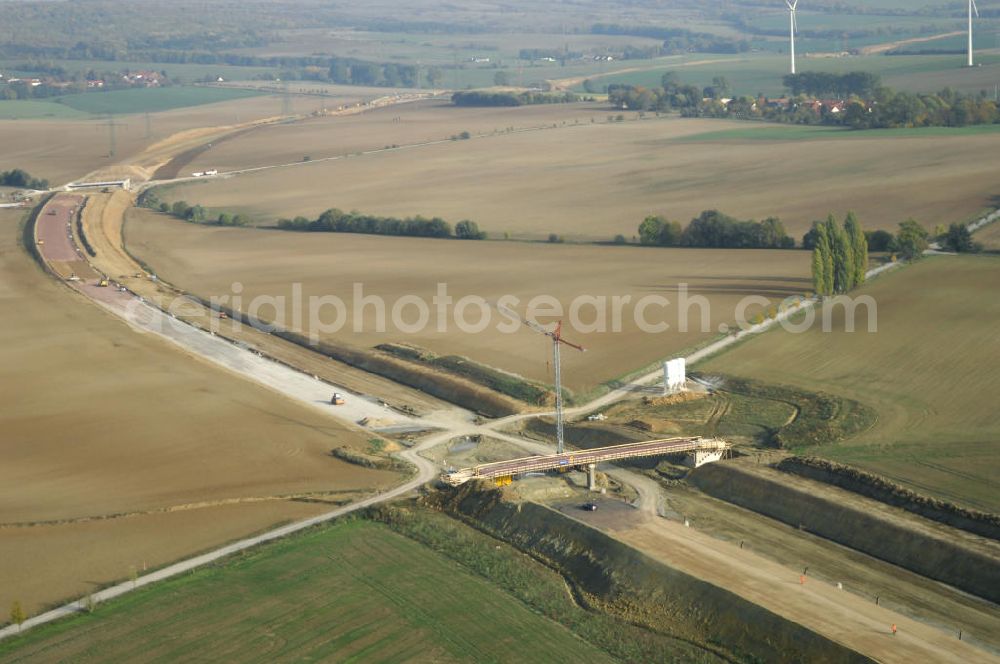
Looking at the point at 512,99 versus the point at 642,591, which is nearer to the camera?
the point at 642,591

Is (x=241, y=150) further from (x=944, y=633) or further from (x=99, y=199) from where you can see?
(x=944, y=633)

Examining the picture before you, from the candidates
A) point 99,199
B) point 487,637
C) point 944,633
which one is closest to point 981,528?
point 944,633

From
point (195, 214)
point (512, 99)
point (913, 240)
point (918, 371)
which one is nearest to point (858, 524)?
point (918, 371)

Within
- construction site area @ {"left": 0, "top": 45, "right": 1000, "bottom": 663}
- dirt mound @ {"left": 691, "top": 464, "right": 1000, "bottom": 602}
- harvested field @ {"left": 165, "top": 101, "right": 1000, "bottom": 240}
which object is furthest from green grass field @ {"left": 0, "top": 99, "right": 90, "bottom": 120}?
dirt mound @ {"left": 691, "top": 464, "right": 1000, "bottom": 602}

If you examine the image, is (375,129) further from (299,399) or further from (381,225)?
(299,399)

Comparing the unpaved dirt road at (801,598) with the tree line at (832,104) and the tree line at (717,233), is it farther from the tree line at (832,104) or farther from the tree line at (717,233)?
the tree line at (832,104)

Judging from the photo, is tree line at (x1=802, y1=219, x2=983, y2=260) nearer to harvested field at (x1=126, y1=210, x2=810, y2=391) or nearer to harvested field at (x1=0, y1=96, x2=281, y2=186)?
harvested field at (x1=126, y1=210, x2=810, y2=391)
